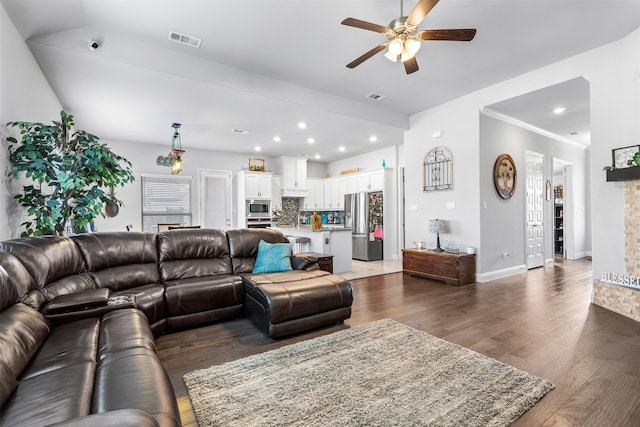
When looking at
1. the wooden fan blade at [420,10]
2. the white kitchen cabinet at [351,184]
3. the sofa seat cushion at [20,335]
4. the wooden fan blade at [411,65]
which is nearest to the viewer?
the sofa seat cushion at [20,335]

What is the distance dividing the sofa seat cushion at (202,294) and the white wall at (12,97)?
1.39m

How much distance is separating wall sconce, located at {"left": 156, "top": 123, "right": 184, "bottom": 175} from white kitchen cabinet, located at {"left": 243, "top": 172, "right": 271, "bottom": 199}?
5.51 feet

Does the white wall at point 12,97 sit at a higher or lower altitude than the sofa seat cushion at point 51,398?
higher

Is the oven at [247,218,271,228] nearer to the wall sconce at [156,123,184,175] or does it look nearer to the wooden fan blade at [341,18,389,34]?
the wall sconce at [156,123,184,175]

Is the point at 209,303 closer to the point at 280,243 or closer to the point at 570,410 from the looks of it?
the point at 280,243

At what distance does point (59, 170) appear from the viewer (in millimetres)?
2695

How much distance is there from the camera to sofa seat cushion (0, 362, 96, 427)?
988 mm

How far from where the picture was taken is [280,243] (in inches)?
144

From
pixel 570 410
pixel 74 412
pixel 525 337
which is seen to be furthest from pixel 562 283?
pixel 74 412

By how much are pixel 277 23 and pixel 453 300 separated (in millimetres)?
3802

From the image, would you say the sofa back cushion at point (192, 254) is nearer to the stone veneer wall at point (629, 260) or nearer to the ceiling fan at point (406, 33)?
the ceiling fan at point (406, 33)

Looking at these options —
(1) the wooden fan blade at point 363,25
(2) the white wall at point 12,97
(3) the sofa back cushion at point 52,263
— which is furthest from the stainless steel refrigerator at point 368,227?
(2) the white wall at point 12,97

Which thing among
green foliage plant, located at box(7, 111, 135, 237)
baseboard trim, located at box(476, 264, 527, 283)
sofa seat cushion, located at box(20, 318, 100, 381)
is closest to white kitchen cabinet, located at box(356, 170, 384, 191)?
baseboard trim, located at box(476, 264, 527, 283)

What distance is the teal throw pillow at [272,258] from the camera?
3400 mm
